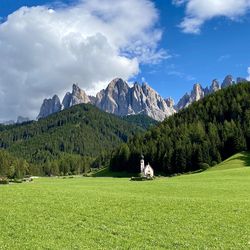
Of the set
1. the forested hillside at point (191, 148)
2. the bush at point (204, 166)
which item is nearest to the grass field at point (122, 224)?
the bush at point (204, 166)

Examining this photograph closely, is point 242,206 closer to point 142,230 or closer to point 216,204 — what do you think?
point 216,204

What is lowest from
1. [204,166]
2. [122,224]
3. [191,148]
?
[122,224]

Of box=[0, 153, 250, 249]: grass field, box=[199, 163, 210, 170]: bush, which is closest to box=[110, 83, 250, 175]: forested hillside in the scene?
box=[199, 163, 210, 170]: bush

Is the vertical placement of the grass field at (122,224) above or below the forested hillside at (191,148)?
below

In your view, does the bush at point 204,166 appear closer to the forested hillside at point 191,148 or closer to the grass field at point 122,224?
the forested hillside at point 191,148

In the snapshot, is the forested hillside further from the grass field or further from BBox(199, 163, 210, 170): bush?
the grass field

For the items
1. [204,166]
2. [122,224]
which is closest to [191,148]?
[204,166]

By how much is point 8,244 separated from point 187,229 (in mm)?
13056

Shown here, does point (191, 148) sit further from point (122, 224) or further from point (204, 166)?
point (122, 224)

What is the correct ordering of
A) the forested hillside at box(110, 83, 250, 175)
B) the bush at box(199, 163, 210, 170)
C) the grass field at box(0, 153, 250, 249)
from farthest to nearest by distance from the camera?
the forested hillside at box(110, 83, 250, 175) → the bush at box(199, 163, 210, 170) → the grass field at box(0, 153, 250, 249)

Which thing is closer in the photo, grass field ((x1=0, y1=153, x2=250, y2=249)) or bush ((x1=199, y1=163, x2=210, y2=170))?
grass field ((x1=0, y1=153, x2=250, y2=249))

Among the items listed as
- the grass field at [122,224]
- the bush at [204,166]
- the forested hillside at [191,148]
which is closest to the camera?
the grass field at [122,224]

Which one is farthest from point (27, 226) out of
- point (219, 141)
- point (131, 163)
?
point (131, 163)

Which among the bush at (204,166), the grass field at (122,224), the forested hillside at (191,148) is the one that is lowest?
the grass field at (122,224)
